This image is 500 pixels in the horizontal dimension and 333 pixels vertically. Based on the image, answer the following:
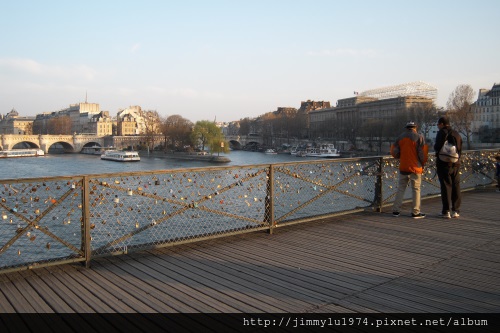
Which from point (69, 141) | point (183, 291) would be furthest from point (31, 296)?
point (69, 141)

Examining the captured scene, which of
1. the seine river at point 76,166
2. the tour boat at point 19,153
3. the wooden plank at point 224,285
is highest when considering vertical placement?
the wooden plank at point 224,285

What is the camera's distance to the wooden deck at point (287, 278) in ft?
14.8

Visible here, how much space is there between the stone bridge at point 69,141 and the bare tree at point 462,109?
65.2 m

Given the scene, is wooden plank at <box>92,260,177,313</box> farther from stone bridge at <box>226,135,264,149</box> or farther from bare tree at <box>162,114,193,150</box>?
stone bridge at <box>226,135,264,149</box>

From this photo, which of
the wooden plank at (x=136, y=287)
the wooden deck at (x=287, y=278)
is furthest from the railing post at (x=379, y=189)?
the wooden plank at (x=136, y=287)

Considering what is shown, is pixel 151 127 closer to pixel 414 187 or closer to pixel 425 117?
pixel 425 117

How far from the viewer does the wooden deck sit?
14.8ft

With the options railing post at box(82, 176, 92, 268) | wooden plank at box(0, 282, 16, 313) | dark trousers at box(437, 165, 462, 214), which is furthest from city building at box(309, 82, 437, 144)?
wooden plank at box(0, 282, 16, 313)

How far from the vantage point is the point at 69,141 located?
105875 millimetres

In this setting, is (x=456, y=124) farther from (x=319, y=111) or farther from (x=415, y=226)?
(x=319, y=111)

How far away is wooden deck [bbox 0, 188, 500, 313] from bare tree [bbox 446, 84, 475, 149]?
6999cm

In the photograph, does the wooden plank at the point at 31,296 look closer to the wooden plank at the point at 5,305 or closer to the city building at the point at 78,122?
the wooden plank at the point at 5,305
